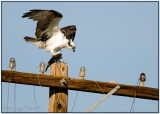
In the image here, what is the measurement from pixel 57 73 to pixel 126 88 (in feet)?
3.57

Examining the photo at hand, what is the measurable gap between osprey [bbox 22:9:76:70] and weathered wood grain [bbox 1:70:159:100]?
5.28 ft

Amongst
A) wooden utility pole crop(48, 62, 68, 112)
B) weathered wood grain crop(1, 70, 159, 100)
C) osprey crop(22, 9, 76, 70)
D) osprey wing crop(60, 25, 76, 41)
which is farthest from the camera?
osprey wing crop(60, 25, 76, 41)

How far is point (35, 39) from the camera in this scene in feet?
25.5

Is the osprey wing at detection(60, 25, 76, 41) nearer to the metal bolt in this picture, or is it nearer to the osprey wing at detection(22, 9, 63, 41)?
the osprey wing at detection(22, 9, 63, 41)

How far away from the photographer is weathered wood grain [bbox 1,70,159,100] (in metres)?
5.60

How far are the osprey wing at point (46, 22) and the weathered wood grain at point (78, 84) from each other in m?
2.15

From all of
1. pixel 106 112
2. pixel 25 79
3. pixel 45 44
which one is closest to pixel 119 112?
pixel 106 112

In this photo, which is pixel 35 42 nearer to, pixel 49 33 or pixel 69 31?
pixel 49 33

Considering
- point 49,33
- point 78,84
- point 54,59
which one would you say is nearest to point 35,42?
point 49,33

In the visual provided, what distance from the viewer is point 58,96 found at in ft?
19.1

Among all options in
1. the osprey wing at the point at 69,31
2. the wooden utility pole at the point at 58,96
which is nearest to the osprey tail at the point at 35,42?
the osprey wing at the point at 69,31

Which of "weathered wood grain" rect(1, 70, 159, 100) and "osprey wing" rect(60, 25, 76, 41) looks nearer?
"weathered wood grain" rect(1, 70, 159, 100)

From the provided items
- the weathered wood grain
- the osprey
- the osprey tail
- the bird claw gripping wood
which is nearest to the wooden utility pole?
the weathered wood grain

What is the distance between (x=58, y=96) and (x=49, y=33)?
2.42 m
